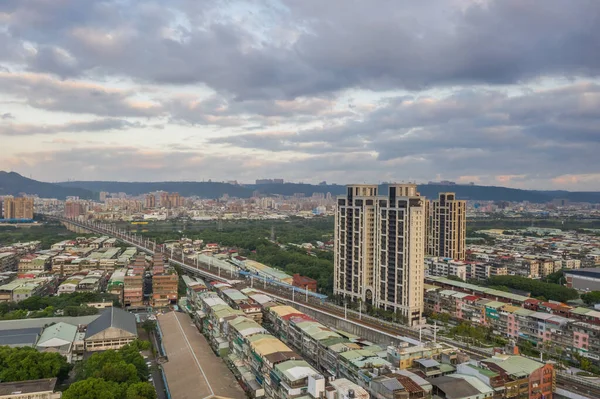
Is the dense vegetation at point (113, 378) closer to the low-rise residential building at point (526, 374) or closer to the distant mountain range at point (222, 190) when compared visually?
the low-rise residential building at point (526, 374)

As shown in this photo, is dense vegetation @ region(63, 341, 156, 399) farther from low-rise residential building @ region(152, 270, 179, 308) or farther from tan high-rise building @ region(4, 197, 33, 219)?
tan high-rise building @ region(4, 197, 33, 219)

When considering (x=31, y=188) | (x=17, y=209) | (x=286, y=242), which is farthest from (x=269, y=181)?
(x=286, y=242)

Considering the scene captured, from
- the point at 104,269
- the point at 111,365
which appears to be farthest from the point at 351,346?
the point at 104,269

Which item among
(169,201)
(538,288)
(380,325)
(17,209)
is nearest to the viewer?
(380,325)

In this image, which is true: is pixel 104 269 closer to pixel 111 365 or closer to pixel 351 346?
pixel 111 365

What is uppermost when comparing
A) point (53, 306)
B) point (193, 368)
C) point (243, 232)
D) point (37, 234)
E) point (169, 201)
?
point (169, 201)

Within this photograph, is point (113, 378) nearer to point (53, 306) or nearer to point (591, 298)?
point (53, 306)

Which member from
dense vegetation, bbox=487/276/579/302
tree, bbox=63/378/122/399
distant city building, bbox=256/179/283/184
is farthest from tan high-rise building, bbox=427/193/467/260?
distant city building, bbox=256/179/283/184
